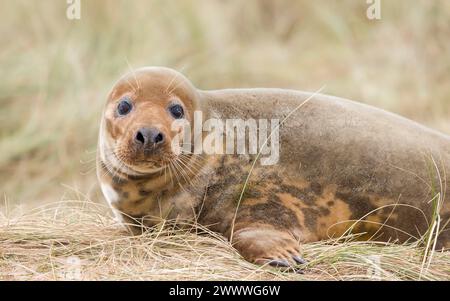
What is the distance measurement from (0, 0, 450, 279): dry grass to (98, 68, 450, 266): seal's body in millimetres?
3516

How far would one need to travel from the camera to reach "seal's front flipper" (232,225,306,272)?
4.99 m

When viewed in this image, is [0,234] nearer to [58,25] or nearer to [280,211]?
[280,211]

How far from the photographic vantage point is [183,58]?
11992mm

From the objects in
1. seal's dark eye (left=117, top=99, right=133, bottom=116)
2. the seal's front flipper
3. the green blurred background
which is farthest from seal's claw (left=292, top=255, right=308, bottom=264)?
the green blurred background

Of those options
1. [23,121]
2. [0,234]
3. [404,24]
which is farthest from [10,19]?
[0,234]

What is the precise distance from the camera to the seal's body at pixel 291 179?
5.44 m

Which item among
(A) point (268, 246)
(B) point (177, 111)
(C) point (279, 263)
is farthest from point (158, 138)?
(C) point (279, 263)

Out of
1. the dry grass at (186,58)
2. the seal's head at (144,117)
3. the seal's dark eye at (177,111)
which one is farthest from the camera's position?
the dry grass at (186,58)

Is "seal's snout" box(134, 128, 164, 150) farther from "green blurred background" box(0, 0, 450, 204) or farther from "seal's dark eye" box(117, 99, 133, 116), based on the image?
"green blurred background" box(0, 0, 450, 204)

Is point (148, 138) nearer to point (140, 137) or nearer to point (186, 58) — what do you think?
point (140, 137)

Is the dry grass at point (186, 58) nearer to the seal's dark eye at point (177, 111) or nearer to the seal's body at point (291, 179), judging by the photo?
the seal's body at point (291, 179)

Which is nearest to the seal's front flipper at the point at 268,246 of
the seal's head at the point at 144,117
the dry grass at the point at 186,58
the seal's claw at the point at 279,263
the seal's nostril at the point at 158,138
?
the seal's claw at the point at 279,263
